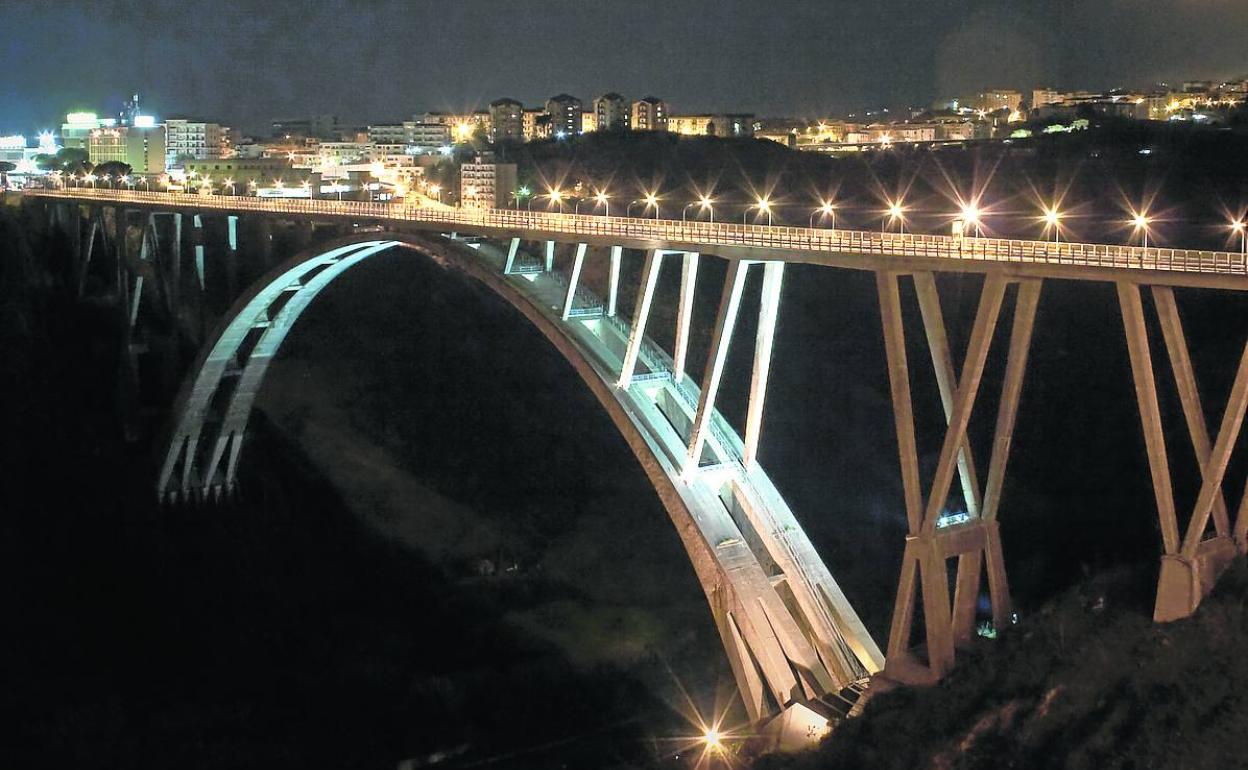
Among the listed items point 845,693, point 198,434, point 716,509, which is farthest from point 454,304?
point 845,693

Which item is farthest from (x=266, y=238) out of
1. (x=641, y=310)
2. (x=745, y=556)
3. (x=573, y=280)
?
(x=745, y=556)

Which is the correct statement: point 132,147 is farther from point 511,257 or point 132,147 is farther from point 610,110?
point 511,257

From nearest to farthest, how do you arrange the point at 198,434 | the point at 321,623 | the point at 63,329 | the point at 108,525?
the point at 321,623
the point at 108,525
the point at 198,434
the point at 63,329

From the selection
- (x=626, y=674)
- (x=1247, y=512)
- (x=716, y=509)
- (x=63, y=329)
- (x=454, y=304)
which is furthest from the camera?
(x=454, y=304)

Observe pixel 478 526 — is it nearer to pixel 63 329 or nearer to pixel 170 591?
pixel 170 591

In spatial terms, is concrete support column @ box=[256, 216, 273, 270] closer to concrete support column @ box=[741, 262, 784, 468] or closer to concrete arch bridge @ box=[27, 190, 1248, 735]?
concrete arch bridge @ box=[27, 190, 1248, 735]

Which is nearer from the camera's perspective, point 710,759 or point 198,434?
point 710,759

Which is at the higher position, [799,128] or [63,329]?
[799,128]
